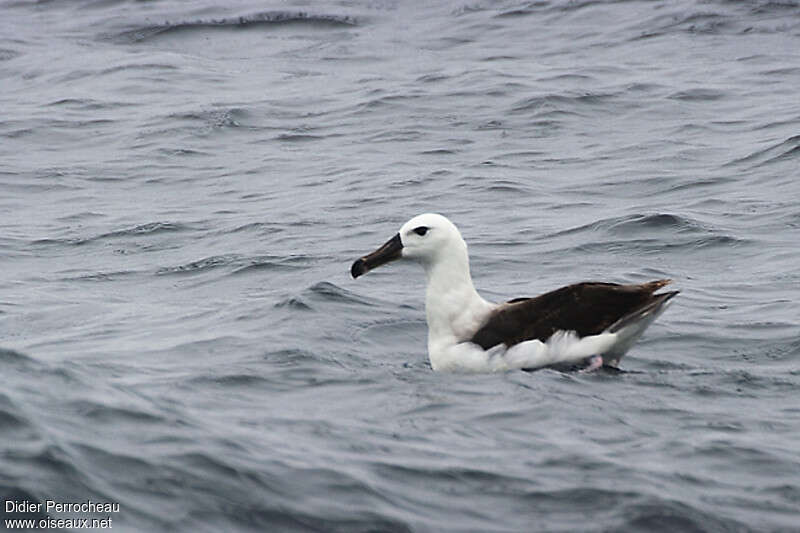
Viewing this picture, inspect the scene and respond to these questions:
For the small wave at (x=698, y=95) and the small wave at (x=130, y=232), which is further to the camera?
the small wave at (x=698, y=95)

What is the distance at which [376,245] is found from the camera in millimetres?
14570

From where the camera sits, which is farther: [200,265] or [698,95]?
[698,95]

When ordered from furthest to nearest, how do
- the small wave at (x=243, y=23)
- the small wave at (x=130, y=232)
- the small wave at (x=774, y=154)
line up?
the small wave at (x=243, y=23), the small wave at (x=774, y=154), the small wave at (x=130, y=232)

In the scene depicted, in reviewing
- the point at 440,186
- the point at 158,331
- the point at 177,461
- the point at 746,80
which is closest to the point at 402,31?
the point at 746,80

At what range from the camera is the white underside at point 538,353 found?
995 centimetres

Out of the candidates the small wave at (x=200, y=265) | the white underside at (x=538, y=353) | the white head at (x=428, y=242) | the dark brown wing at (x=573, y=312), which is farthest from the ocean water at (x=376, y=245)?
the white head at (x=428, y=242)

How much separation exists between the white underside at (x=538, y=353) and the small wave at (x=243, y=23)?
1877 cm

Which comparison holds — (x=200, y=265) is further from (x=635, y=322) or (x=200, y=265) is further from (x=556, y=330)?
(x=635, y=322)

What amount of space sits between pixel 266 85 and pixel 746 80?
712cm

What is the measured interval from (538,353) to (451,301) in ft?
2.73

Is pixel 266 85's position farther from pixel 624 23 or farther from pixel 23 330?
pixel 23 330

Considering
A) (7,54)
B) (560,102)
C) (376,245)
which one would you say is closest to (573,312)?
(376,245)

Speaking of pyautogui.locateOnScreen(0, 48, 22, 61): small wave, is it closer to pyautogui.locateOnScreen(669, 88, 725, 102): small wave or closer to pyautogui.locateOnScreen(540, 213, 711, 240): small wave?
pyautogui.locateOnScreen(669, 88, 725, 102): small wave

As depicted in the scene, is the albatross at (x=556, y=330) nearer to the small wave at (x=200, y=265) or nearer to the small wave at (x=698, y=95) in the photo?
the small wave at (x=200, y=265)
